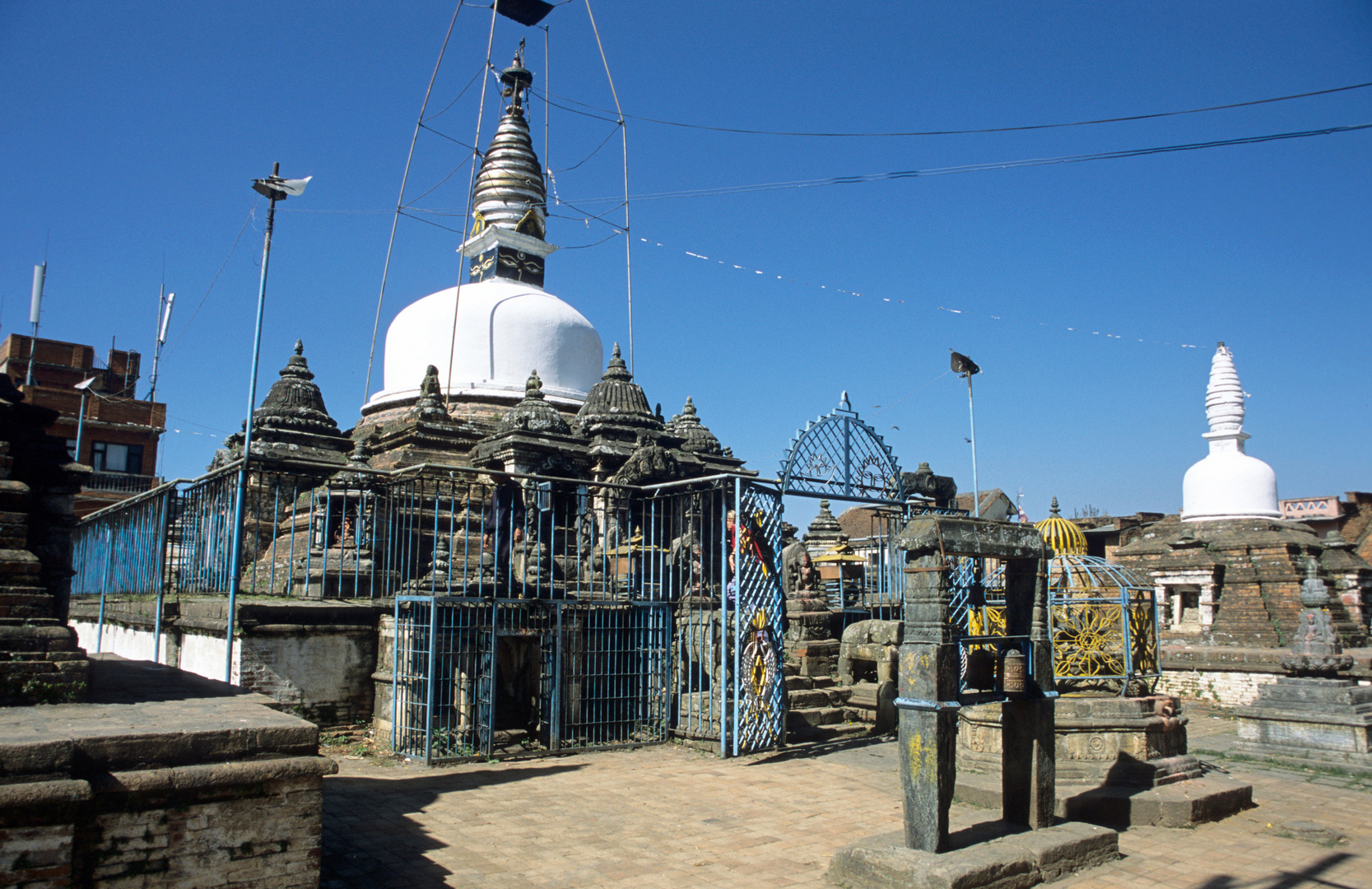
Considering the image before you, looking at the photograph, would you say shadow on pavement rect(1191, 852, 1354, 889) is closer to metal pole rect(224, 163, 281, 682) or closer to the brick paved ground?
the brick paved ground

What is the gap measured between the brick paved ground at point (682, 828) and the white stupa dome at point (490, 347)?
12718mm

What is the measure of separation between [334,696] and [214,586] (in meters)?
2.12

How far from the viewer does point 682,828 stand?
7.32m

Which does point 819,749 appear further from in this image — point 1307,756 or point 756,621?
point 1307,756

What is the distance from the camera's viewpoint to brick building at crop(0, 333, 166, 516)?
3650 centimetres

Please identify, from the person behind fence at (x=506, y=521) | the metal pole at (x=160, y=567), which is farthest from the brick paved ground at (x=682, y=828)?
the metal pole at (x=160, y=567)

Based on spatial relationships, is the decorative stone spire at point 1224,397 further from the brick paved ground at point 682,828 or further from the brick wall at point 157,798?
the brick wall at point 157,798

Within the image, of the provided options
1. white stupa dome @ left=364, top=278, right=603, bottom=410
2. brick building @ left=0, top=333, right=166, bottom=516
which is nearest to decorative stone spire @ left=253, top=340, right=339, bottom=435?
white stupa dome @ left=364, top=278, right=603, bottom=410

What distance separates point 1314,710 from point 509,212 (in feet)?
68.6

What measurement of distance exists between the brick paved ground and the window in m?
35.9

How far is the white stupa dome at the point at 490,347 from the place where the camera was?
21.4 m

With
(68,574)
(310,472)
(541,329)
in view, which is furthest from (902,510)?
(541,329)

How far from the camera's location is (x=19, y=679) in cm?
534

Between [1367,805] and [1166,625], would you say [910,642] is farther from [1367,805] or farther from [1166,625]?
[1166,625]
